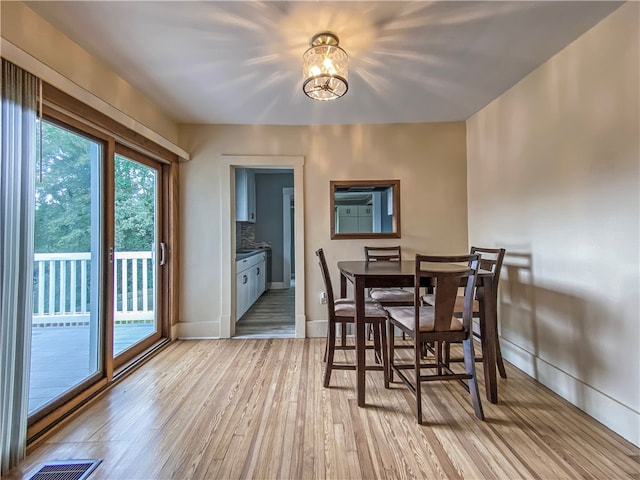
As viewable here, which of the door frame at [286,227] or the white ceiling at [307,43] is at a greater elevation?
the white ceiling at [307,43]

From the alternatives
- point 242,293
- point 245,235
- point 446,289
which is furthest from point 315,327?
point 245,235

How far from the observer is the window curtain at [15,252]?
55.3 inches

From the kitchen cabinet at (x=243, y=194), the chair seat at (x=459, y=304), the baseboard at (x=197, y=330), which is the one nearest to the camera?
the chair seat at (x=459, y=304)

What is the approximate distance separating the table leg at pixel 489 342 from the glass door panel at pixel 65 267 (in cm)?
275

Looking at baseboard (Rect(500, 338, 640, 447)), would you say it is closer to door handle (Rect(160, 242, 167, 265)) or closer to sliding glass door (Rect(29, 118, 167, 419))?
sliding glass door (Rect(29, 118, 167, 419))

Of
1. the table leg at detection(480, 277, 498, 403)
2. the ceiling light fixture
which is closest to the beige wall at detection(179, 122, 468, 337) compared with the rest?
the table leg at detection(480, 277, 498, 403)

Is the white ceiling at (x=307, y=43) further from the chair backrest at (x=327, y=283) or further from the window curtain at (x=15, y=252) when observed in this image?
the chair backrest at (x=327, y=283)

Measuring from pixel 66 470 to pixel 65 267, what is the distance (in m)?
1.16

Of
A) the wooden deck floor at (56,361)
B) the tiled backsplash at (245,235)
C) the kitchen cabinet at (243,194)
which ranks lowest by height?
the wooden deck floor at (56,361)

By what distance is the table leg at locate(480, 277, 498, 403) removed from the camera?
200cm

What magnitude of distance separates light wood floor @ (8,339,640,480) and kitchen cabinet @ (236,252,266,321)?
1.61m

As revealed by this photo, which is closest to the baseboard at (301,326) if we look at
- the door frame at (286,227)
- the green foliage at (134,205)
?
the green foliage at (134,205)

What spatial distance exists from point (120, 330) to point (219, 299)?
96 cm

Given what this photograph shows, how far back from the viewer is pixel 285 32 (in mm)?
1815
